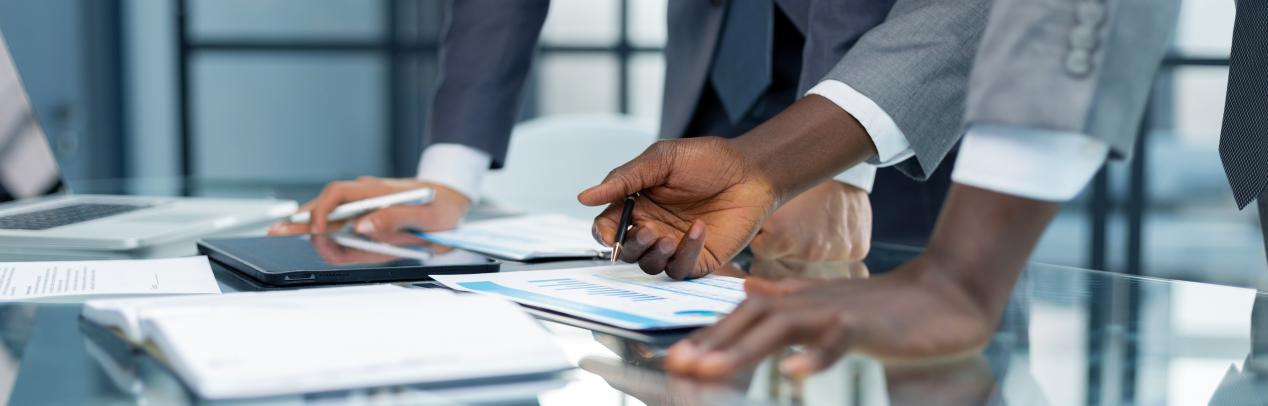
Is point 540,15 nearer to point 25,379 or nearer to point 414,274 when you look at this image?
point 414,274

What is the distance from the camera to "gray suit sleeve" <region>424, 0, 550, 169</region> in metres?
1.60

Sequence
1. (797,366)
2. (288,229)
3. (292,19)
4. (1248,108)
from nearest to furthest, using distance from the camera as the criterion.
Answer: (797,366), (1248,108), (288,229), (292,19)

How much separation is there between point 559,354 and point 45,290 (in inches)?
18.6

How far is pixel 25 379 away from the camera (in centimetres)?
59

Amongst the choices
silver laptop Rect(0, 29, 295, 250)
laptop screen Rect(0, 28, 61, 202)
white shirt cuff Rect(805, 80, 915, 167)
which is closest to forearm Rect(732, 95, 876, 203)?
white shirt cuff Rect(805, 80, 915, 167)

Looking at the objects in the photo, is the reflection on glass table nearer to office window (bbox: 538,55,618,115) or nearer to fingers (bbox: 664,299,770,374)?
fingers (bbox: 664,299,770,374)

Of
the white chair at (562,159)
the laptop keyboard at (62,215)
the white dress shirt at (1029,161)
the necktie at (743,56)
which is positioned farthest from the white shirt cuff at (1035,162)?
the white chair at (562,159)

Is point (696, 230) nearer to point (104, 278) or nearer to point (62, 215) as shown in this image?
point (104, 278)

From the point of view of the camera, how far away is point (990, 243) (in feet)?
2.17

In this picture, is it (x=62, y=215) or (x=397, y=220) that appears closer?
(x=397, y=220)

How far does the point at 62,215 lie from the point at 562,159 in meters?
1.35

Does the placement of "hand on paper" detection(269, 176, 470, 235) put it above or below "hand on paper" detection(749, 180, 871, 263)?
below

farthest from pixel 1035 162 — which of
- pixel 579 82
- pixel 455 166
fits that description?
pixel 579 82

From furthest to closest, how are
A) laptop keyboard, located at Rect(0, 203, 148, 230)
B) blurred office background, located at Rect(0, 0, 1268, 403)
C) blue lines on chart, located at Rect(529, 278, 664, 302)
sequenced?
blurred office background, located at Rect(0, 0, 1268, 403), laptop keyboard, located at Rect(0, 203, 148, 230), blue lines on chart, located at Rect(529, 278, 664, 302)
